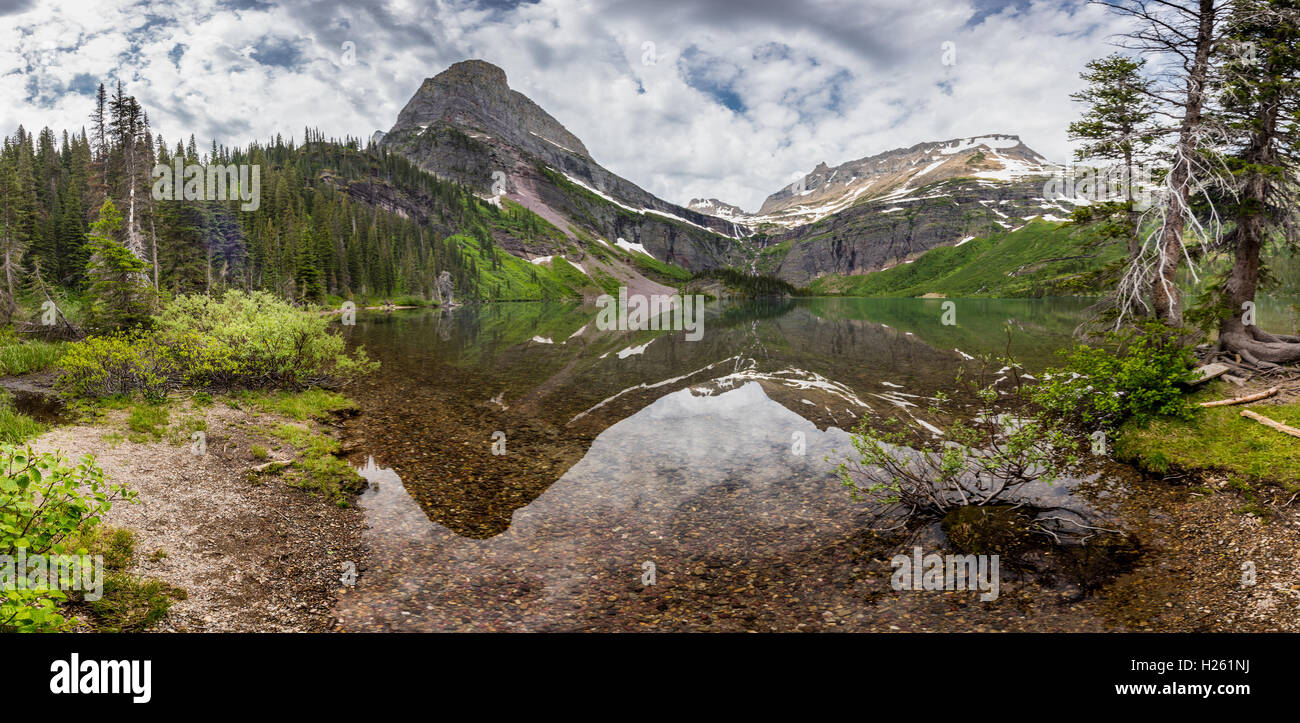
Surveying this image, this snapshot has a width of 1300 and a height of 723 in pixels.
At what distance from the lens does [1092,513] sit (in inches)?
558

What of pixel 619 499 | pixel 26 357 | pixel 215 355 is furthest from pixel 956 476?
pixel 26 357

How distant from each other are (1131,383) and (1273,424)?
3267 mm

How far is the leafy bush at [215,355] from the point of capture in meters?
22.3

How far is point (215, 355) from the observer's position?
24578mm

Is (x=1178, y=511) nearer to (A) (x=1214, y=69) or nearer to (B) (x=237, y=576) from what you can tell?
(A) (x=1214, y=69)

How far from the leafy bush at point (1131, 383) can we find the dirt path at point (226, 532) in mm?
20446

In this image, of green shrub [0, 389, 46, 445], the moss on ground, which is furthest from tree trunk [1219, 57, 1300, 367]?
green shrub [0, 389, 46, 445]

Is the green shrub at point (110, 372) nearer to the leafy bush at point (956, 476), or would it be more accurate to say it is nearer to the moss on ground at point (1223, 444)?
the leafy bush at point (956, 476)

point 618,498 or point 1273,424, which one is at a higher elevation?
point 1273,424

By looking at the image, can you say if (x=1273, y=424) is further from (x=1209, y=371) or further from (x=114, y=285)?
(x=114, y=285)

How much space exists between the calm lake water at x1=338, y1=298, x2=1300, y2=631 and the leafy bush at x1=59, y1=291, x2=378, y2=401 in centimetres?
350

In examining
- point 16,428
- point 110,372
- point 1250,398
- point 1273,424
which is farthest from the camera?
point 110,372
